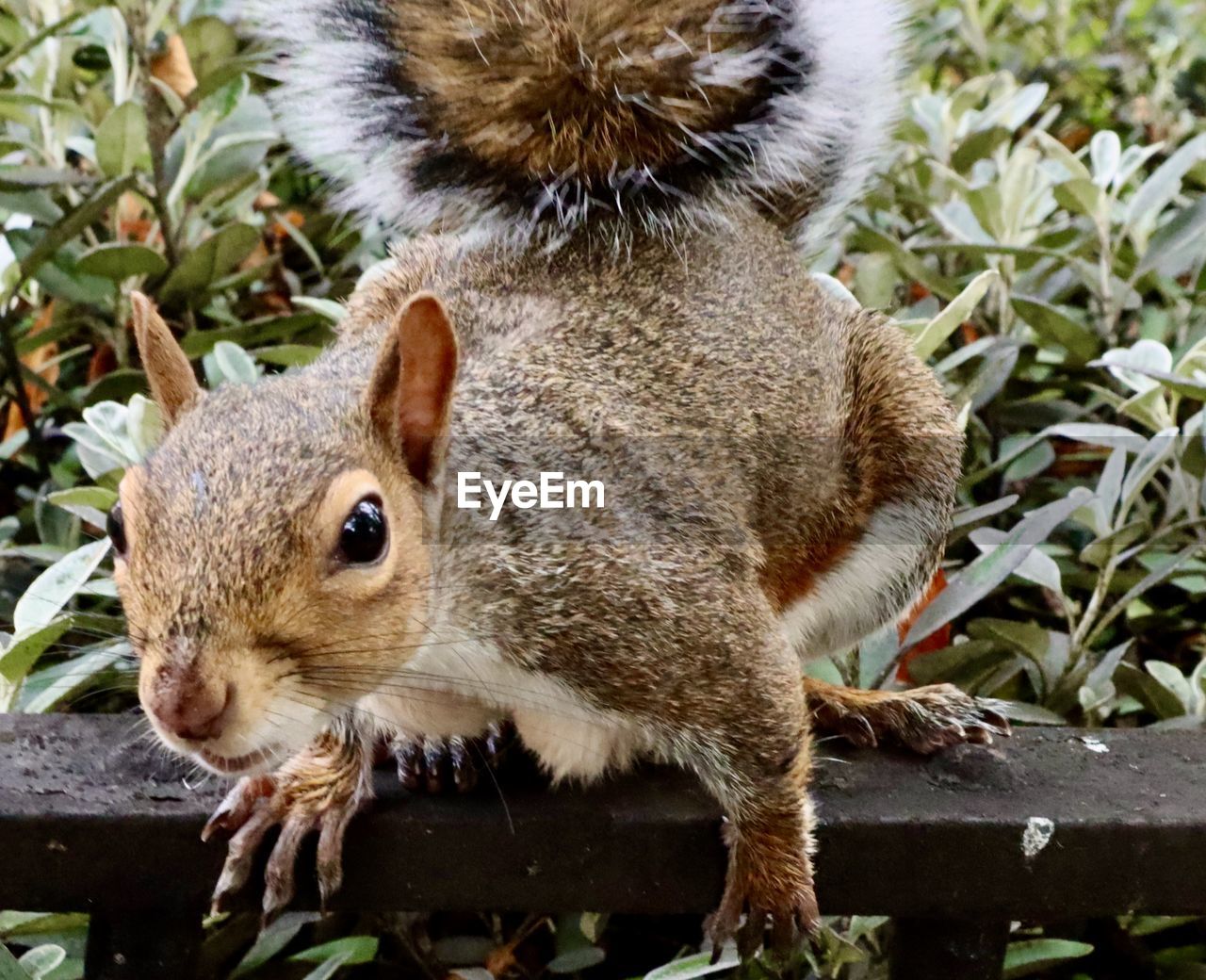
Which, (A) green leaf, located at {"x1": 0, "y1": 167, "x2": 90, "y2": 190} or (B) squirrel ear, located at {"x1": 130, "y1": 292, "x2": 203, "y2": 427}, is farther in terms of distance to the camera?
(A) green leaf, located at {"x1": 0, "y1": 167, "x2": 90, "y2": 190}

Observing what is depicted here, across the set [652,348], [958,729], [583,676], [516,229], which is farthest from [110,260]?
[958,729]

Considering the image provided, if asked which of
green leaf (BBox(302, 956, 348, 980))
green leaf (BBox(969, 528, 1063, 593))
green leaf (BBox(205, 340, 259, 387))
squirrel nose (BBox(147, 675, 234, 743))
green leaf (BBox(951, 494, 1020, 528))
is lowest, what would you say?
green leaf (BBox(302, 956, 348, 980))

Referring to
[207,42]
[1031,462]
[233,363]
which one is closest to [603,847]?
[233,363]

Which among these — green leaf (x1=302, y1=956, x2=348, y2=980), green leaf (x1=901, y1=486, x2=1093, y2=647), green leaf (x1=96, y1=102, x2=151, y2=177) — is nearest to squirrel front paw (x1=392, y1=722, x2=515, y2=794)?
green leaf (x1=302, y1=956, x2=348, y2=980)

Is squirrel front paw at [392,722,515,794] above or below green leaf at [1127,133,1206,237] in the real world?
below

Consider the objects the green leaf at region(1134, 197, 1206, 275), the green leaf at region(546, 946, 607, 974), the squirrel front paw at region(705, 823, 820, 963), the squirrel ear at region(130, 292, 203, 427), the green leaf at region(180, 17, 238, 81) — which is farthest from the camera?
the green leaf at region(180, 17, 238, 81)

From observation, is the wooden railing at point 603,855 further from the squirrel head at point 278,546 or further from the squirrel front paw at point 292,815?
the squirrel head at point 278,546

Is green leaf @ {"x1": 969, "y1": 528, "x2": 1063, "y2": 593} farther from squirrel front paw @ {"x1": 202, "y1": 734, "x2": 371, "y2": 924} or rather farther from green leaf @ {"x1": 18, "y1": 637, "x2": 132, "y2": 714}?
green leaf @ {"x1": 18, "y1": 637, "x2": 132, "y2": 714}

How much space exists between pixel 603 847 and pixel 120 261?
0.72 m

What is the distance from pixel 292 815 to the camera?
2.60 feet

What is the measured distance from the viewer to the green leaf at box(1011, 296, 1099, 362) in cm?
116

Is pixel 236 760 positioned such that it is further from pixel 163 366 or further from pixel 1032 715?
pixel 1032 715

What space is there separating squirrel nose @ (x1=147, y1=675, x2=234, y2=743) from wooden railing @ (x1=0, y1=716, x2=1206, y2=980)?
0.78ft

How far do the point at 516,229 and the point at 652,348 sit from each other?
0.16m
